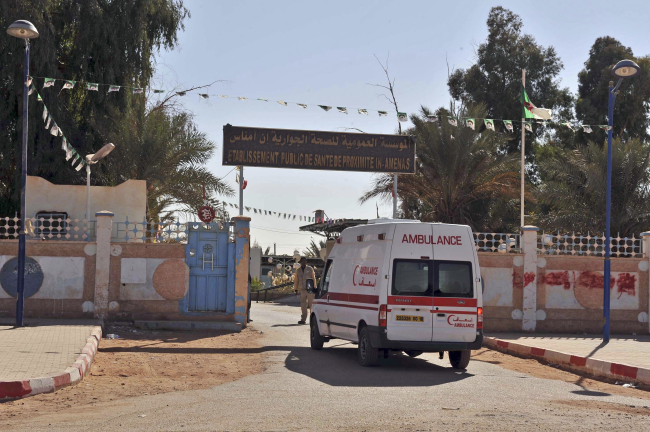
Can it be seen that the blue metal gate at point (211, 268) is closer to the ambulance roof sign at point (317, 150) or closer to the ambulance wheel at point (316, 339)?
the ambulance roof sign at point (317, 150)

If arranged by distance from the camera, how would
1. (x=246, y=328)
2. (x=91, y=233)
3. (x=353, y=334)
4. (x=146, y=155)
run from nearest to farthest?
(x=353, y=334), (x=246, y=328), (x=91, y=233), (x=146, y=155)

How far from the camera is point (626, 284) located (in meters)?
18.7

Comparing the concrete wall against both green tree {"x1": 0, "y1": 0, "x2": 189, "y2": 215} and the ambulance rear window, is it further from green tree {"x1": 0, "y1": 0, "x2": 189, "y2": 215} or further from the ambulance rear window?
the ambulance rear window

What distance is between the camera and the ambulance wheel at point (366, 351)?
1151cm

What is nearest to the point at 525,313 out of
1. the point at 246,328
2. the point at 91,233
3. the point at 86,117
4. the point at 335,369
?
the point at 246,328

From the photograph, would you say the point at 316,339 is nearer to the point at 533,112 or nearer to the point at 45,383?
the point at 45,383

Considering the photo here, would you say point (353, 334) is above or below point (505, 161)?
below

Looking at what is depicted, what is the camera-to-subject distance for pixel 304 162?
19984mm

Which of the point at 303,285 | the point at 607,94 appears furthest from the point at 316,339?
the point at 607,94

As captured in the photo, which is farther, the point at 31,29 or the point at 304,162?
the point at 304,162

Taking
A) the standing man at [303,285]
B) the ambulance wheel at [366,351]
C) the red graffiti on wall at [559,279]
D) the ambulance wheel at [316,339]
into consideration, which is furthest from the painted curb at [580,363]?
the standing man at [303,285]

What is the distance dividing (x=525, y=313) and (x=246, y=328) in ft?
22.5

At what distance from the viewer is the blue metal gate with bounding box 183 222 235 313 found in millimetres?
17703

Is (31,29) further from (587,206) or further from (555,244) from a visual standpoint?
(587,206)
